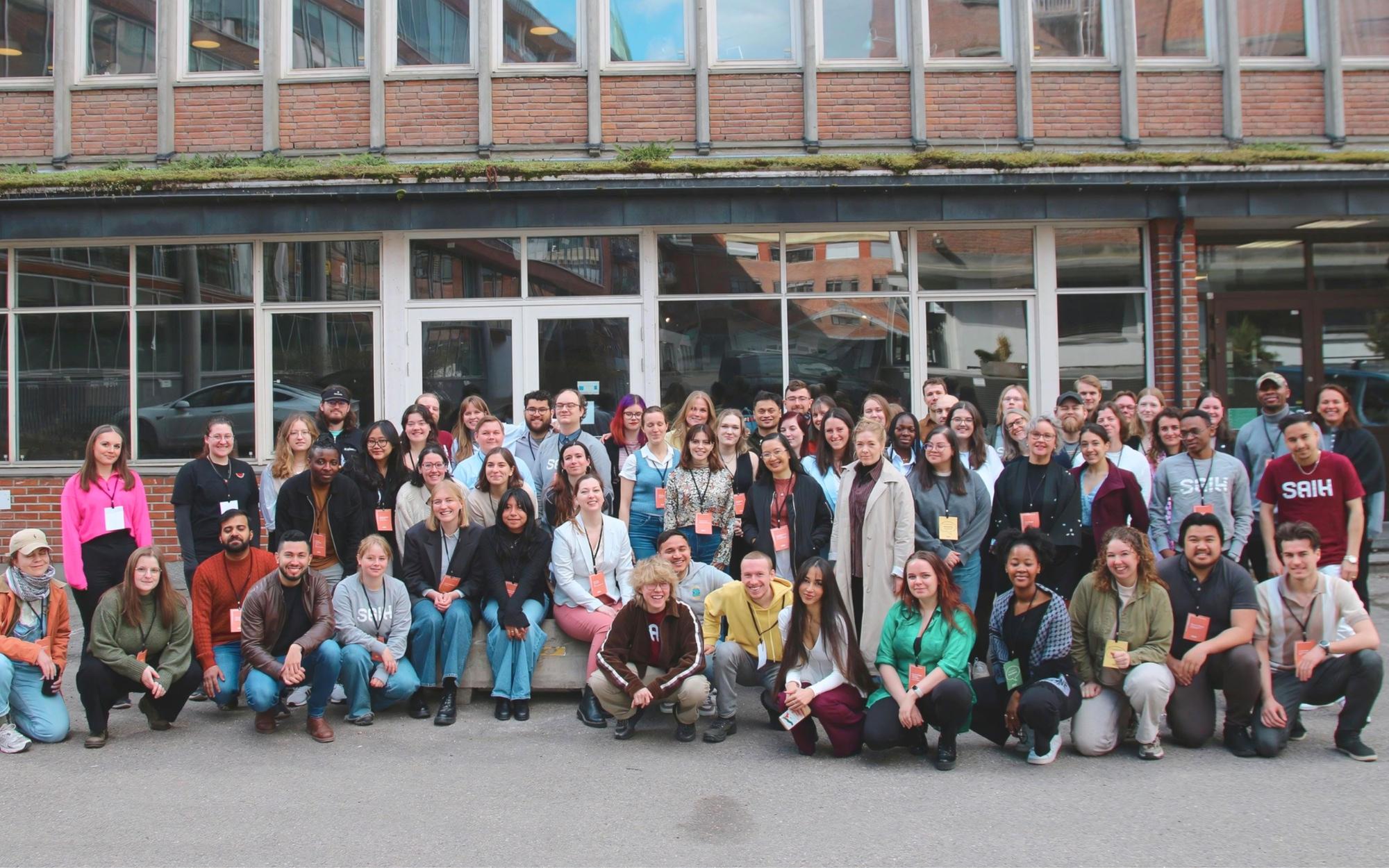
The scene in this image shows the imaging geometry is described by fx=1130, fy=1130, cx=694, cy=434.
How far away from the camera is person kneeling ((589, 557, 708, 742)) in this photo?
22.1ft

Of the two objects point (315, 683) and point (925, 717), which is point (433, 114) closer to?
point (315, 683)

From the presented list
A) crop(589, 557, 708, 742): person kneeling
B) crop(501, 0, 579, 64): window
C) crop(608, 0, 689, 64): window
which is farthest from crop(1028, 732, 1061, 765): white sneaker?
crop(501, 0, 579, 64): window

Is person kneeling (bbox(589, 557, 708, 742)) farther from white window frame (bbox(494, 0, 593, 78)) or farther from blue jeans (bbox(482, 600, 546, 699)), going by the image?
white window frame (bbox(494, 0, 593, 78))

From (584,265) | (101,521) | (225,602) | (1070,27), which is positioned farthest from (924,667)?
(1070,27)

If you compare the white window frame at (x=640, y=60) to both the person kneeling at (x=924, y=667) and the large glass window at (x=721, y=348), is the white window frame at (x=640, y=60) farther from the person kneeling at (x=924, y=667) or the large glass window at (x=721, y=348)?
the person kneeling at (x=924, y=667)

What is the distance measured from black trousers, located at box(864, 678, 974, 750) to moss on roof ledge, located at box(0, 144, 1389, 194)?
6737 mm

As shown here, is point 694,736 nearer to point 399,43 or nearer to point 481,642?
point 481,642

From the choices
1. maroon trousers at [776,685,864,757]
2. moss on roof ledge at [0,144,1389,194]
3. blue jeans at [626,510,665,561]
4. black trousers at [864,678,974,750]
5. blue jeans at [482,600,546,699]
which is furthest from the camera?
moss on roof ledge at [0,144,1389,194]

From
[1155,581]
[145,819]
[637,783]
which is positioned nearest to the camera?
[145,819]

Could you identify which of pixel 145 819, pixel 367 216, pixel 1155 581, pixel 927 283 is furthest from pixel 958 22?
pixel 145 819

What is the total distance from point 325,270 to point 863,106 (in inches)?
241

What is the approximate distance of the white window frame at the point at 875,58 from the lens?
12305 mm

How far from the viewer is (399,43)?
1252 centimetres

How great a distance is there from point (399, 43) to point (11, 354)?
18.1 ft
